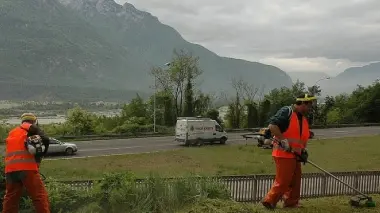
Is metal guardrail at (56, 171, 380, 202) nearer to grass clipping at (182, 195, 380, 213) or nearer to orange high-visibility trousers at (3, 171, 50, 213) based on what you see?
grass clipping at (182, 195, 380, 213)

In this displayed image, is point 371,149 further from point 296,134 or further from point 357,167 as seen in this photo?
point 296,134

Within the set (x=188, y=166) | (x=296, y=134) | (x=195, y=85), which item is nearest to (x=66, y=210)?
(x=296, y=134)

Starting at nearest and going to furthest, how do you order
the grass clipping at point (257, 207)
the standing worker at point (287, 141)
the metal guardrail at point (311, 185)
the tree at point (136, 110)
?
1. the grass clipping at point (257, 207)
2. the standing worker at point (287, 141)
3. the metal guardrail at point (311, 185)
4. the tree at point (136, 110)

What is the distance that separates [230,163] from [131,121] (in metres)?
25.6

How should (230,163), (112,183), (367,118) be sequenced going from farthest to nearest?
(367,118), (230,163), (112,183)

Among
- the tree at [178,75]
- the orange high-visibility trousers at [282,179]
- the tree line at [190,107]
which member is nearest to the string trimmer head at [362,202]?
the orange high-visibility trousers at [282,179]

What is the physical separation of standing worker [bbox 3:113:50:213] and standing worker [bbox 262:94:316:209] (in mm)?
3188

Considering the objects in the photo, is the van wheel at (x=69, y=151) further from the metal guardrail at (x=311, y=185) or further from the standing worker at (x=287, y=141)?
the standing worker at (x=287, y=141)

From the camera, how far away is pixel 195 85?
197 feet

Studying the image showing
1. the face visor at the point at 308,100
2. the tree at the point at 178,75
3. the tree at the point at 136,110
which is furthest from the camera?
the tree at the point at 178,75

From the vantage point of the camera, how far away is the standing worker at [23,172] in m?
6.04

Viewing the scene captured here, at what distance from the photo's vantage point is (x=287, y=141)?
6379 millimetres

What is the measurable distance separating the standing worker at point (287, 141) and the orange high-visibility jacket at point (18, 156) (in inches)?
133

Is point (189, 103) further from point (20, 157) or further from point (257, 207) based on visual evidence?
point (20, 157)
